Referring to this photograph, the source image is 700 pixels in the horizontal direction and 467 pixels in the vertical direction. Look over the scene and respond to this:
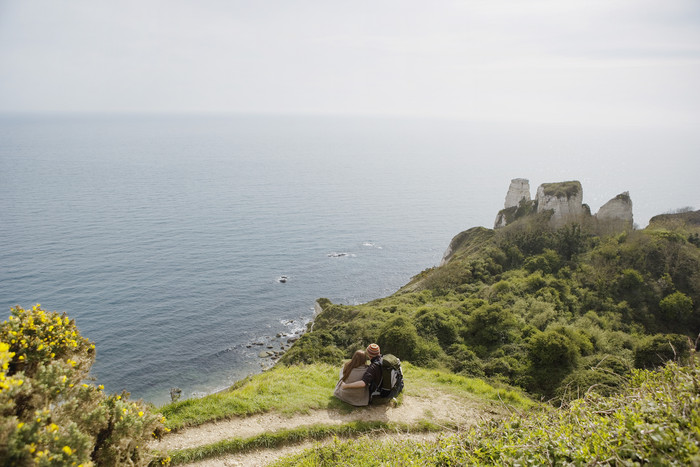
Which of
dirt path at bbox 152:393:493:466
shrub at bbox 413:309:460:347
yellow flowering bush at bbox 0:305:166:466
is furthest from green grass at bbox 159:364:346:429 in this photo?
shrub at bbox 413:309:460:347

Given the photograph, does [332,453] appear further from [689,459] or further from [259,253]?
[259,253]

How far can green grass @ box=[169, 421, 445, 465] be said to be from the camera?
10.9 metres

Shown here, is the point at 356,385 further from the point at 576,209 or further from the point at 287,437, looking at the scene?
the point at 576,209

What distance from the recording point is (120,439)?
7.04m

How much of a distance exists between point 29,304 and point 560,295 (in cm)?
6066

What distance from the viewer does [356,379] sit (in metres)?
14.0

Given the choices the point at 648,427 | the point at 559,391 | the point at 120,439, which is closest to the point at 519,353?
the point at 559,391

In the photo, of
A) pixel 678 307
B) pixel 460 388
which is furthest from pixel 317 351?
pixel 678 307

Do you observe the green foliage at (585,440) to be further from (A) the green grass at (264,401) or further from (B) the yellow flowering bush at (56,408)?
(B) the yellow flowering bush at (56,408)

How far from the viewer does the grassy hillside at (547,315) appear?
2203 cm

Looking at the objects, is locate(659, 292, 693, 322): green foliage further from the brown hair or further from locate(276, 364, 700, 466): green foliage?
the brown hair

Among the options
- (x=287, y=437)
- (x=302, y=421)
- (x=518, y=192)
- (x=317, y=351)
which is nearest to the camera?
(x=287, y=437)

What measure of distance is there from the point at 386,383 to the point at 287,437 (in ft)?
12.9

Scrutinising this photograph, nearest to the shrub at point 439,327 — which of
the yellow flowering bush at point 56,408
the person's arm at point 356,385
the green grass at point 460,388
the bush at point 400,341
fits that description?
the bush at point 400,341
